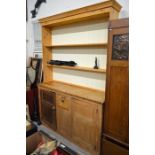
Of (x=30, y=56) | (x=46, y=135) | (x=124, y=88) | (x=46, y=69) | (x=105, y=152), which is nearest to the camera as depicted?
(x=124, y=88)

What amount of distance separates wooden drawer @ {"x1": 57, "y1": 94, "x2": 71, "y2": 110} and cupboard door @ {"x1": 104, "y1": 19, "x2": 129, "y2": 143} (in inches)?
28.6

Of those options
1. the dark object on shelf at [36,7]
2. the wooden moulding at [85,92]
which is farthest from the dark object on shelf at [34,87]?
the dark object on shelf at [36,7]

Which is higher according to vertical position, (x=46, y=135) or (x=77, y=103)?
(x=77, y=103)

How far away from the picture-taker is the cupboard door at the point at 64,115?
2457mm

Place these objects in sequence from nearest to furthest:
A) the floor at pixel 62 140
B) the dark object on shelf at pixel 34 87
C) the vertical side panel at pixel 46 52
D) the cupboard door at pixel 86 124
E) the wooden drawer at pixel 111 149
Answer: the wooden drawer at pixel 111 149 < the cupboard door at pixel 86 124 < the floor at pixel 62 140 < the vertical side panel at pixel 46 52 < the dark object on shelf at pixel 34 87

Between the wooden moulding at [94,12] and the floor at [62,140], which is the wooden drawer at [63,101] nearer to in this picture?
the floor at [62,140]

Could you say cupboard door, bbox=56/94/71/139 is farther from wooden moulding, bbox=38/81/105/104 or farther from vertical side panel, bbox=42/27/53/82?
vertical side panel, bbox=42/27/53/82

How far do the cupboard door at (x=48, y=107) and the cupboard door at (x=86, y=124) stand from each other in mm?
512

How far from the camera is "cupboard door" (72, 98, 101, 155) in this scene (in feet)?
6.84

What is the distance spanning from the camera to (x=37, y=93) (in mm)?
3297

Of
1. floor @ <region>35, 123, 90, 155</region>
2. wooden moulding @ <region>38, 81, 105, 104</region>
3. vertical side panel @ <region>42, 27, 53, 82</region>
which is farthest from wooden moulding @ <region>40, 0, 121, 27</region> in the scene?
floor @ <region>35, 123, 90, 155</region>
